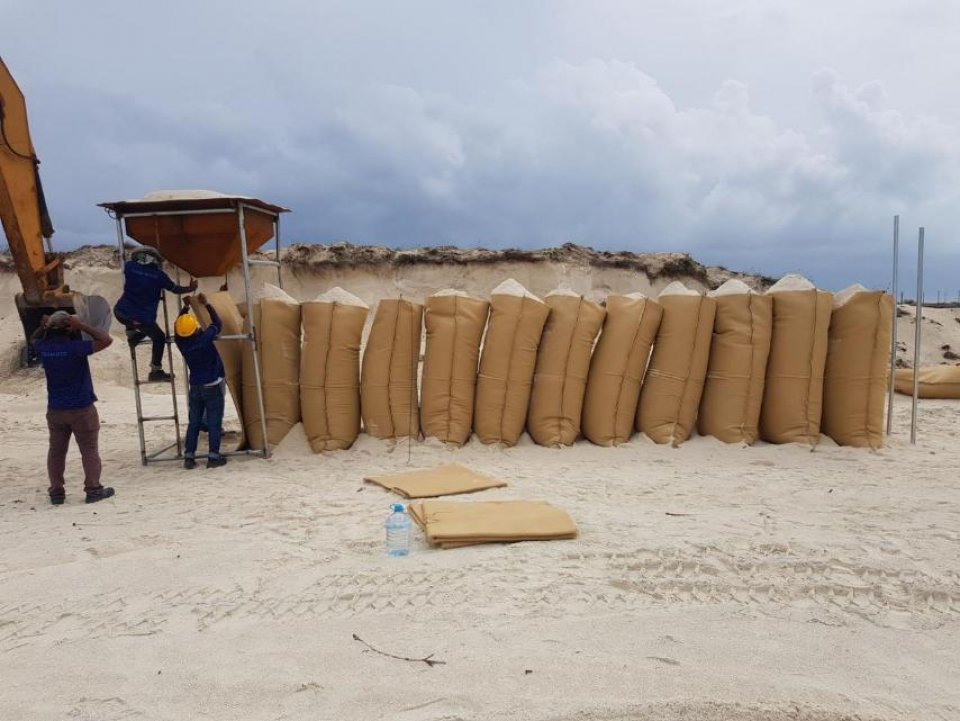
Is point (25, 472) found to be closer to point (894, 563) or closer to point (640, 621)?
point (640, 621)

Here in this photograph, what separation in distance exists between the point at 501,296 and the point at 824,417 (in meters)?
3.36

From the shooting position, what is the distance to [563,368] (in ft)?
20.3

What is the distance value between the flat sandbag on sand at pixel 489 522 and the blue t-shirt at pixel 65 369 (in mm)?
2640

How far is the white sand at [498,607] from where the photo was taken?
224 centimetres

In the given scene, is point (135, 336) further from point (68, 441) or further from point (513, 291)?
point (513, 291)

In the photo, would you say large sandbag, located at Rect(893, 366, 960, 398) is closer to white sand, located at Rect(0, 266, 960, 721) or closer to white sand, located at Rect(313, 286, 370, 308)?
white sand, located at Rect(0, 266, 960, 721)

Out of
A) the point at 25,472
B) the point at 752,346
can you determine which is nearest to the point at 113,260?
the point at 25,472

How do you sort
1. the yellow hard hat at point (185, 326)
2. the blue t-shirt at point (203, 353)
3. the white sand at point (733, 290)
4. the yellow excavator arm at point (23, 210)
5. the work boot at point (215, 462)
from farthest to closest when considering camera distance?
the white sand at point (733, 290)
the work boot at point (215, 462)
the blue t-shirt at point (203, 353)
the yellow hard hat at point (185, 326)
the yellow excavator arm at point (23, 210)

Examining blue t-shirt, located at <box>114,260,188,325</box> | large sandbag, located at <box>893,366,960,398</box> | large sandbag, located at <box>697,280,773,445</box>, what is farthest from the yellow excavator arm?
large sandbag, located at <box>893,366,960,398</box>

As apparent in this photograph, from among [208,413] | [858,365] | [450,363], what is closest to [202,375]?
[208,413]

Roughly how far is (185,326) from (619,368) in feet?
12.5

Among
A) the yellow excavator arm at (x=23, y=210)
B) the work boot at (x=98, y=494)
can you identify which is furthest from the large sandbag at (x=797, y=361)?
the yellow excavator arm at (x=23, y=210)

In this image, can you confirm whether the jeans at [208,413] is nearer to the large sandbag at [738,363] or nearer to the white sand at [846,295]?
the large sandbag at [738,363]

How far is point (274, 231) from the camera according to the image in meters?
6.61
